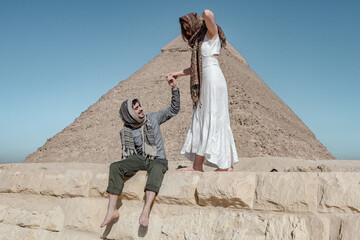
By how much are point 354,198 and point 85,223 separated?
185cm

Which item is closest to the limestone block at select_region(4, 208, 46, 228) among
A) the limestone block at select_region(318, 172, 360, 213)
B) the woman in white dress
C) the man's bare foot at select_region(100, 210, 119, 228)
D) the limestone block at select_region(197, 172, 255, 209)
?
the man's bare foot at select_region(100, 210, 119, 228)

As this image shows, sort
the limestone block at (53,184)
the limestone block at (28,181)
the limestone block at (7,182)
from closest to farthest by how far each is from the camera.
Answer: the limestone block at (53,184) → the limestone block at (28,181) → the limestone block at (7,182)

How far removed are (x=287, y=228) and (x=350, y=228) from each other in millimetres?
330

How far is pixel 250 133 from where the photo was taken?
2931 centimetres

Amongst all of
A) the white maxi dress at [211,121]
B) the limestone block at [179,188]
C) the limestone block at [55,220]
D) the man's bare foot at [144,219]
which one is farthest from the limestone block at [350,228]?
the limestone block at [55,220]

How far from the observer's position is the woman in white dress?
2986mm

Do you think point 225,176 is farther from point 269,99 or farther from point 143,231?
point 269,99

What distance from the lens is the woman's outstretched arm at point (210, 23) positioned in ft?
9.66

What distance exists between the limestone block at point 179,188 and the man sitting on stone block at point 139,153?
0.17 feet

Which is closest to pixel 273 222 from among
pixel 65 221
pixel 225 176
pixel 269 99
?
pixel 225 176

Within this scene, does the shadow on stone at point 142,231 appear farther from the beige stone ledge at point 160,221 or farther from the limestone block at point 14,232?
the limestone block at point 14,232

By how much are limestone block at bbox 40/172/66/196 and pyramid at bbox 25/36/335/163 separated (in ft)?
68.9

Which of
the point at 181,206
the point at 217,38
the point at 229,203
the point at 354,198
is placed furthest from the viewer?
the point at 217,38

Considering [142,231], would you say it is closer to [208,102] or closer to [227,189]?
[227,189]
